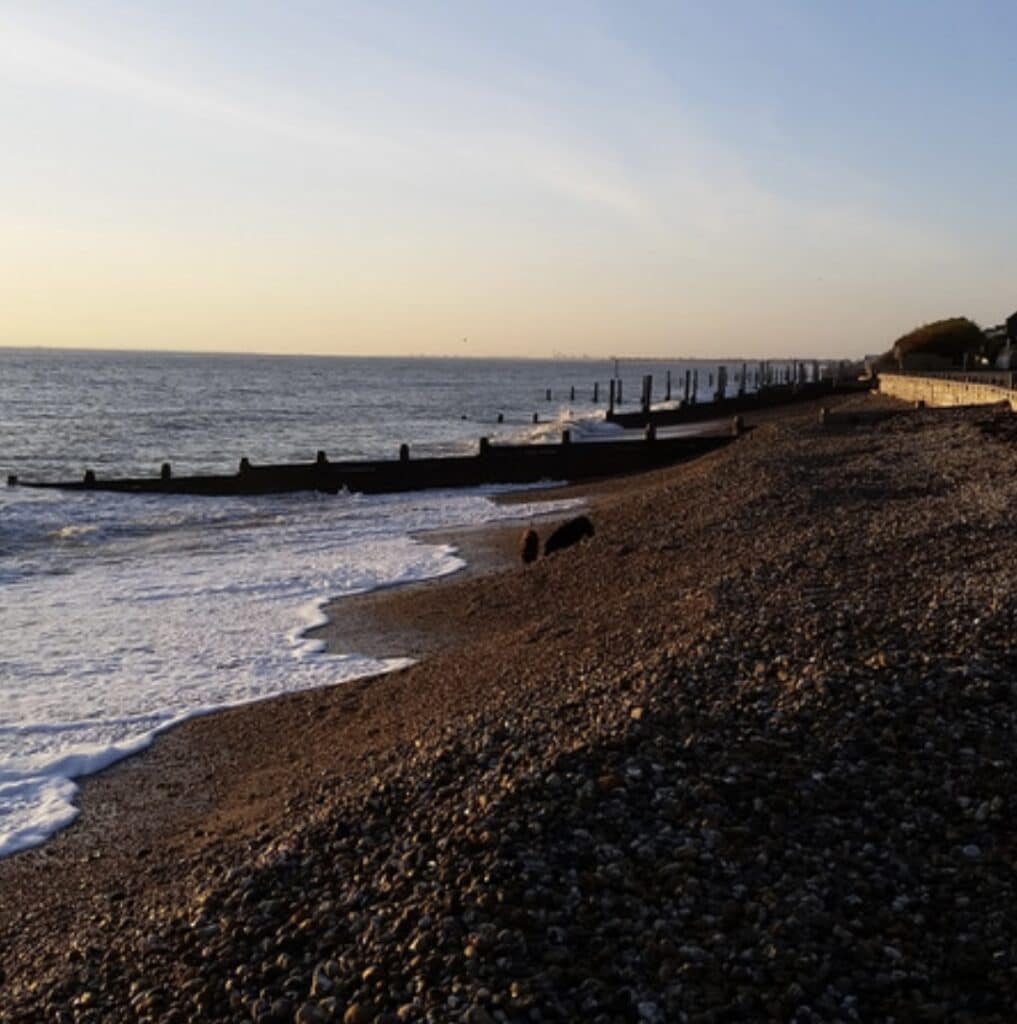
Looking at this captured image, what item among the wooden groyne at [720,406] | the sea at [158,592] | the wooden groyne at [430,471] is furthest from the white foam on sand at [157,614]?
the wooden groyne at [720,406]

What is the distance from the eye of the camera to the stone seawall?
3174 centimetres

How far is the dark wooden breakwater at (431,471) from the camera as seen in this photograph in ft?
98.2

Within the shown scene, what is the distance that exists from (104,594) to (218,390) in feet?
293

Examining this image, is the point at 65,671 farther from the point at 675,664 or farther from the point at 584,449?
the point at 584,449

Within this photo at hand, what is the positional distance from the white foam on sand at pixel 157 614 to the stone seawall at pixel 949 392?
14.1 meters

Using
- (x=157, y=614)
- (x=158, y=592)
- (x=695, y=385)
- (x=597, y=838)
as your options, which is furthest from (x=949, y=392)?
(x=695, y=385)

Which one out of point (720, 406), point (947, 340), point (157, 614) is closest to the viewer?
point (157, 614)

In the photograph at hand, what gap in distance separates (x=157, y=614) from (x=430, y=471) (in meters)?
16.7

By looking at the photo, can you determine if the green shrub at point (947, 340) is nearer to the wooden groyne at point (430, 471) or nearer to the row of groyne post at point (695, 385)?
the row of groyne post at point (695, 385)

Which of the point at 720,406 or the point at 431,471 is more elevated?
the point at 720,406

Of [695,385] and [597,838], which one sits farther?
[695,385]

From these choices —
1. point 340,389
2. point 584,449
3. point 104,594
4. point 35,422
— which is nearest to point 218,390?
point 340,389

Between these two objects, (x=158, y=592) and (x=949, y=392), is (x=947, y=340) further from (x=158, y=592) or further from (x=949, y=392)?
(x=158, y=592)

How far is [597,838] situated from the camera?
5629mm
